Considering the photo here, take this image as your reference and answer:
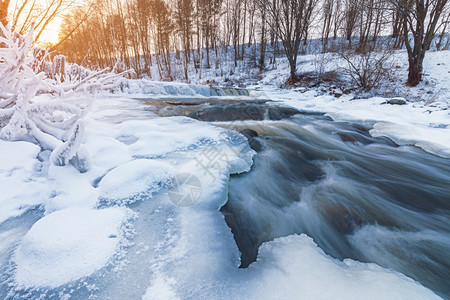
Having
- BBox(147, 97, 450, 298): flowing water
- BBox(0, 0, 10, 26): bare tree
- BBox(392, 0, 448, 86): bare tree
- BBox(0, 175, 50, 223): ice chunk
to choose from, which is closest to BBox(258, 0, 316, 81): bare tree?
BBox(392, 0, 448, 86): bare tree

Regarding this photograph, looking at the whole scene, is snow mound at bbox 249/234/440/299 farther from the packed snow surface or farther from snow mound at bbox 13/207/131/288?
snow mound at bbox 13/207/131/288

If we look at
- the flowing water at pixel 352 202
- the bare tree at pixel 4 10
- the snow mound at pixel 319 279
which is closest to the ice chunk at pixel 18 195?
the flowing water at pixel 352 202

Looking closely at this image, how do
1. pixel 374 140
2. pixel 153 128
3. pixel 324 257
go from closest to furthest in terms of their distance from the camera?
pixel 324 257 → pixel 153 128 → pixel 374 140

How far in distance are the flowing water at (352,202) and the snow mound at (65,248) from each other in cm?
91

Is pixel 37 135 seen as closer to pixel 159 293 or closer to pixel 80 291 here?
pixel 80 291

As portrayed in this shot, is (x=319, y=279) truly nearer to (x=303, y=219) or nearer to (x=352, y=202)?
(x=303, y=219)

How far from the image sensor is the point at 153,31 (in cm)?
2806

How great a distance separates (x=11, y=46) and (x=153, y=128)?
2.09 metres

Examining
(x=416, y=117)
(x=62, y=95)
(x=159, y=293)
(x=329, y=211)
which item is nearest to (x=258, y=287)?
(x=159, y=293)

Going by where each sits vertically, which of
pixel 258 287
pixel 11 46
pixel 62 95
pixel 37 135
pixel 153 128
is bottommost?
pixel 258 287

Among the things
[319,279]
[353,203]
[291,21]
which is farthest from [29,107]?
[291,21]

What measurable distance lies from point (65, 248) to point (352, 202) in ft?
8.75

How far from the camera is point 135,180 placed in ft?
6.64

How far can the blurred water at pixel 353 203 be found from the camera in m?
1.74
